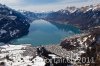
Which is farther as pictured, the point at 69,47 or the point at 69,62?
the point at 69,47

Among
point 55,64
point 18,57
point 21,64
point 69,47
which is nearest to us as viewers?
point 55,64

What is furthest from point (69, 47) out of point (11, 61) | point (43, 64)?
point (43, 64)

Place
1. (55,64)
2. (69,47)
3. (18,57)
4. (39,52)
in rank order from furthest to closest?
(69,47)
(39,52)
(18,57)
(55,64)

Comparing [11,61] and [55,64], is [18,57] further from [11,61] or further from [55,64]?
[55,64]

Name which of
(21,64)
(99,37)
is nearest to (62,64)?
(21,64)

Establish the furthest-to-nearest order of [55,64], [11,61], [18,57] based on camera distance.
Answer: [18,57] → [11,61] → [55,64]

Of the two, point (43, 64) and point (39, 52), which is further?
point (39, 52)

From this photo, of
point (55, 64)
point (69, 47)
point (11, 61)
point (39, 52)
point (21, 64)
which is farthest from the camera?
point (69, 47)

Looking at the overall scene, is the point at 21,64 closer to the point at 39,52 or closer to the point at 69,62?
the point at 69,62
